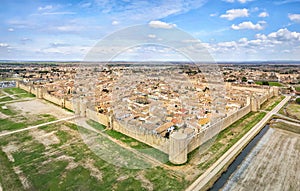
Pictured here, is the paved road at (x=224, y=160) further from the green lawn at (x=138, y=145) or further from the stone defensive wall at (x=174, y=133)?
the green lawn at (x=138, y=145)

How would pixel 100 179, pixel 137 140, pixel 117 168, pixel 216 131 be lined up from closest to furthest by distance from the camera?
1. pixel 100 179
2. pixel 117 168
3. pixel 137 140
4. pixel 216 131

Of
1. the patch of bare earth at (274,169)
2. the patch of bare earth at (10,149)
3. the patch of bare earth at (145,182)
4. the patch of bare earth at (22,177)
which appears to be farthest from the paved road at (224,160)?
the patch of bare earth at (10,149)

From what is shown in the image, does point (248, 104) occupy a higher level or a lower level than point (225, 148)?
higher

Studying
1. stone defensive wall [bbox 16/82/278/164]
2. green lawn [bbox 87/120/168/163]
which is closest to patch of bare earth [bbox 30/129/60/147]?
green lawn [bbox 87/120/168/163]

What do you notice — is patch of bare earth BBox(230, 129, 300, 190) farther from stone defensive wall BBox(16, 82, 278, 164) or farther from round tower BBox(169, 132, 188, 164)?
stone defensive wall BBox(16, 82, 278, 164)

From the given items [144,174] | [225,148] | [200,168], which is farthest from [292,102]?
[144,174]

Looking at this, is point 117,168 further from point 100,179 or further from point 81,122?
point 81,122

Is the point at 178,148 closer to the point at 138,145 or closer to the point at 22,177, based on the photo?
the point at 138,145

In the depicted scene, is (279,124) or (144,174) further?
(279,124)
